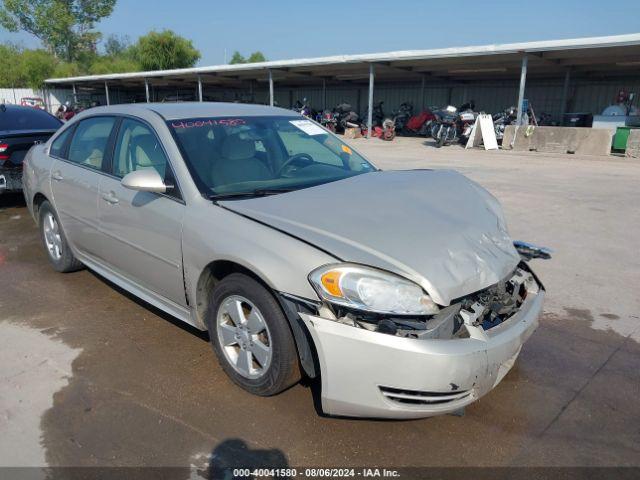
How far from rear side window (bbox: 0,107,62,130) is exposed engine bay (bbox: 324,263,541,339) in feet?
24.6

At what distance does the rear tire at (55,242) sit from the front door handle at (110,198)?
111 cm

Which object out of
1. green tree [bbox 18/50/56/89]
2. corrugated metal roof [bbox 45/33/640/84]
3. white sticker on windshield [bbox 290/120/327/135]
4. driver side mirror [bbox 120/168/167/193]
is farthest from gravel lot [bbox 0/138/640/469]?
green tree [bbox 18/50/56/89]

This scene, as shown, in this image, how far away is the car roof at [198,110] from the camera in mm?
3615

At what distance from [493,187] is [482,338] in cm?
775

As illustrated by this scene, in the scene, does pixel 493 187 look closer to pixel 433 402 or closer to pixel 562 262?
pixel 562 262

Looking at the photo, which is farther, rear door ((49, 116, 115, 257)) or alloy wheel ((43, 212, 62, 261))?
alloy wheel ((43, 212, 62, 261))

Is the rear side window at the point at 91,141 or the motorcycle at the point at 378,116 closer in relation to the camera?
the rear side window at the point at 91,141

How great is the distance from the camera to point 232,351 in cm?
296

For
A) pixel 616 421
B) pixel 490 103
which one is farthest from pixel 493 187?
pixel 490 103

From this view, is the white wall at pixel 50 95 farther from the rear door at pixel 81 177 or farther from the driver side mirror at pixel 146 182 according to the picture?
the driver side mirror at pixel 146 182

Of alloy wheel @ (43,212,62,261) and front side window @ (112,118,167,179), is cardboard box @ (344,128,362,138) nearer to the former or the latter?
alloy wheel @ (43,212,62,261)

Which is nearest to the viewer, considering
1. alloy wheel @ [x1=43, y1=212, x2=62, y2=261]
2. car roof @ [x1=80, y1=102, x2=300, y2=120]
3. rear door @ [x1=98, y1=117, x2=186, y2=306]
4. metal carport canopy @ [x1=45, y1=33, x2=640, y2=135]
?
rear door @ [x1=98, y1=117, x2=186, y2=306]

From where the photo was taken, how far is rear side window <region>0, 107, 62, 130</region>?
7746mm

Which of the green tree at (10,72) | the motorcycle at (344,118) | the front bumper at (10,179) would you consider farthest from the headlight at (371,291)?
the green tree at (10,72)
